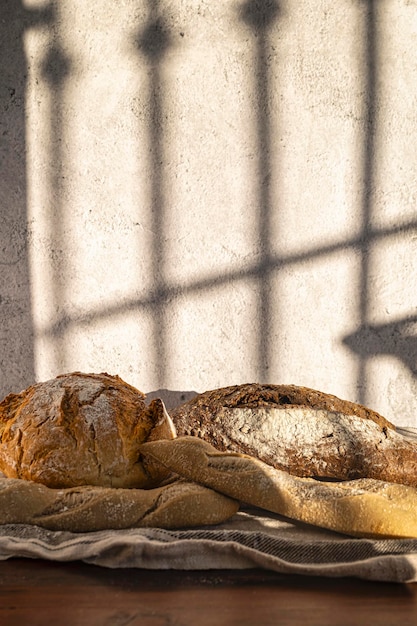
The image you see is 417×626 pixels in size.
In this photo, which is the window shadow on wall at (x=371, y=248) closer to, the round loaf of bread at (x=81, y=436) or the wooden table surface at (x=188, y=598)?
the round loaf of bread at (x=81, y=436)

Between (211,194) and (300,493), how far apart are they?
51.9 inches

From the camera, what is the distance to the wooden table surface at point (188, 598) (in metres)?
0.81

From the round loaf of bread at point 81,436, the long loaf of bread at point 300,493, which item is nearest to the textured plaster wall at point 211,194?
the round loaf of bread at point 81,436

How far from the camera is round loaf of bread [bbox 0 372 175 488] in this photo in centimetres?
118

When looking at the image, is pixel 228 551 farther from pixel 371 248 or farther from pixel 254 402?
pixel 371 248

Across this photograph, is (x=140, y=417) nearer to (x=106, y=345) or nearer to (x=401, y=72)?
(x=106, y=345)

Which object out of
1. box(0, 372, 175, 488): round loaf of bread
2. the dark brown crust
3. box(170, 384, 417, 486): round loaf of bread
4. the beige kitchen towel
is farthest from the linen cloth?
the dark brown crust

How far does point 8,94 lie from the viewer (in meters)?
2.12

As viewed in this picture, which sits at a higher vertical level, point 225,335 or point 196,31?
point 196,31

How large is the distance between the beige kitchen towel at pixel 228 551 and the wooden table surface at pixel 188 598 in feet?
0.06

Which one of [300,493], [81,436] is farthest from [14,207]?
[300,493]

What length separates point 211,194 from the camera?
2.12m

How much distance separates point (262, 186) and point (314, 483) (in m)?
1.28

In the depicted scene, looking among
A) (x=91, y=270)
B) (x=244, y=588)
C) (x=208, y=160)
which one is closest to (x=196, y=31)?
(x=208, y=160)
